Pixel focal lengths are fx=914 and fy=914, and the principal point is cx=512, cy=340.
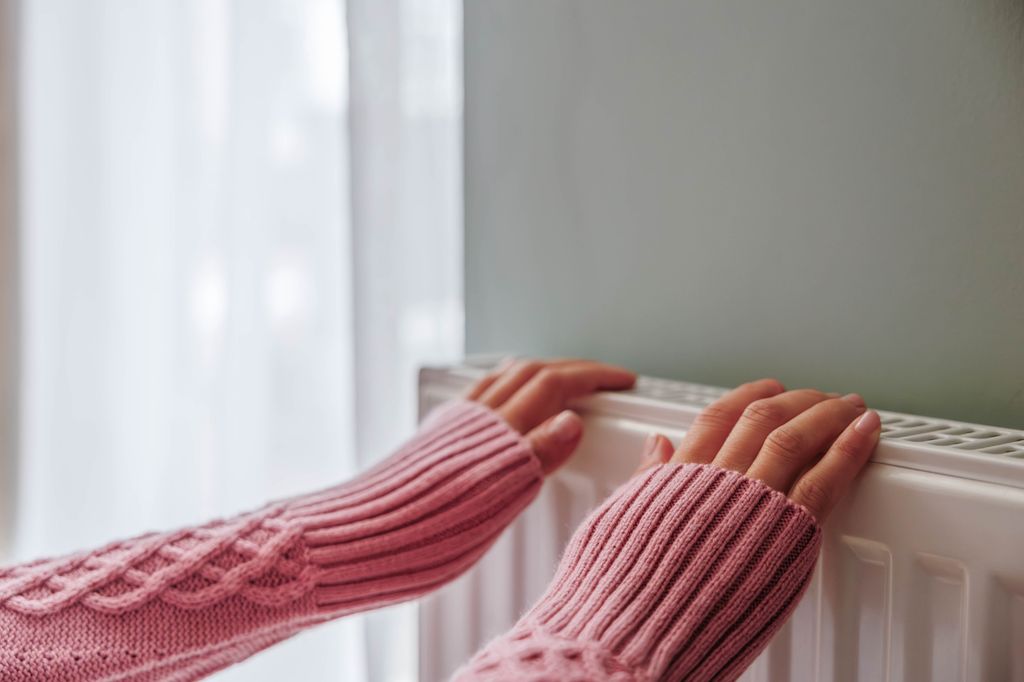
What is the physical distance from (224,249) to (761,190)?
492 millimetres

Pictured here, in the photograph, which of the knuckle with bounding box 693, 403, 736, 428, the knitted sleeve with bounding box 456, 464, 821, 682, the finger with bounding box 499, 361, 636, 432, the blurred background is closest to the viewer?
the knitted sleeve with bounding box 456, 464, 821, 682

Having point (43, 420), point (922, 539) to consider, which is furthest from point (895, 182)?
point (43, 420)

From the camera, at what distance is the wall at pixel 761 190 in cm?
53

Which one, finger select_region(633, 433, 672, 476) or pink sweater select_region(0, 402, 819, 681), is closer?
pink sweater select_region(0, 402, 819, 681)

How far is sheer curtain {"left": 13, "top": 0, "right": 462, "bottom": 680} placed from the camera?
84cm

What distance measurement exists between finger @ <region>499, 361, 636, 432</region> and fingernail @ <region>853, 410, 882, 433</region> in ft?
0.66

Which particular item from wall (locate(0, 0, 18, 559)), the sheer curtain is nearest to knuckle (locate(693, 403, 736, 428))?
the sheer curtain

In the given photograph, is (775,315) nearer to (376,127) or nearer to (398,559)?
(398,559)

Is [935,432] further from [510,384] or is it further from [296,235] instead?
[296,235]

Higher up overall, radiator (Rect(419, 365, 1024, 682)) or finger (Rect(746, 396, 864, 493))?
finger (Rect(746, 396, 864, 493))

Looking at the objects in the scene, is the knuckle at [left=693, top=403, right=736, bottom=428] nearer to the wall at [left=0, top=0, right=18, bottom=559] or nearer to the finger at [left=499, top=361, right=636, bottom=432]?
the finger at [left=499, top=361, right=636, bottom=432]

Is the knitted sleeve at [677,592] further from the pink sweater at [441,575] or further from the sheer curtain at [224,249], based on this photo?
the sheer curtain at [224,249]

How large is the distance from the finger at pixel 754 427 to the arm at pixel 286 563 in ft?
0.43

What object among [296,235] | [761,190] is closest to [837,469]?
[761,190]
